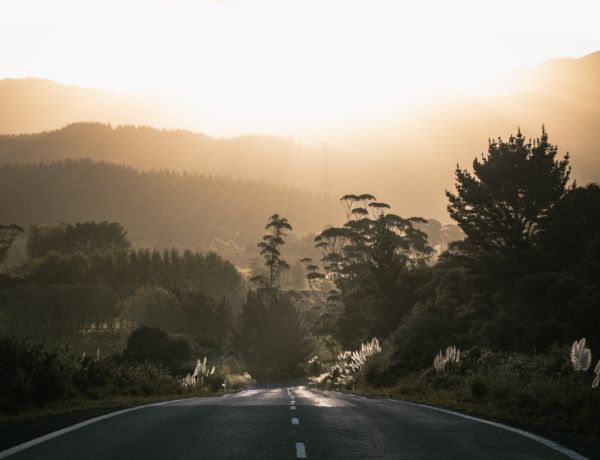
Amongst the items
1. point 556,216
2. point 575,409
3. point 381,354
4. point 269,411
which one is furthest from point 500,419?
point 556,216

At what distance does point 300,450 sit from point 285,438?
4.63 feet

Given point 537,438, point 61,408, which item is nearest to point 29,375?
point 61,408

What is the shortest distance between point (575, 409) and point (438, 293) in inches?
1564

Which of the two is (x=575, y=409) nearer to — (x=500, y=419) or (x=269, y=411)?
(x=500, y=419)

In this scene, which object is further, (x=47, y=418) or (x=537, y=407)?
(x=537, y=407)

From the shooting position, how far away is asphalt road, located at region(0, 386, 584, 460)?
426 inches

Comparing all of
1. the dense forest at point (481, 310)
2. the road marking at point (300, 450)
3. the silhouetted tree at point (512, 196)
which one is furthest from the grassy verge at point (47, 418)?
the silhouetted tree at point (512, 196)

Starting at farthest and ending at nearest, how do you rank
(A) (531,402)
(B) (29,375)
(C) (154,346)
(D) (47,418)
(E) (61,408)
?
(C) (154,346) → (B) (29,375) → (E) (61,408) → (A) (531,402) → (D) (47,418)

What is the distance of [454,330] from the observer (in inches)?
1737

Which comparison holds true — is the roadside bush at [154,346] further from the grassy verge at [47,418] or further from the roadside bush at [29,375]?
the grassy verge at [47,418]

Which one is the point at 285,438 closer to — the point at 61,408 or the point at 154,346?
the point at 61,408

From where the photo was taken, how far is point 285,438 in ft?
40.9

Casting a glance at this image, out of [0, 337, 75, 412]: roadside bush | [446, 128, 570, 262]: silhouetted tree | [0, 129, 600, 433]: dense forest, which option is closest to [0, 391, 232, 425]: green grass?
[0, 337, 75, 412]: roadside bush

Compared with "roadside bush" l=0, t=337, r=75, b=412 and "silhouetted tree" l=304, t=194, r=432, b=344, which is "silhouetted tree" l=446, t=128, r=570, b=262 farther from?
"roadside bush" l=0, t=337, r=75, b=412
